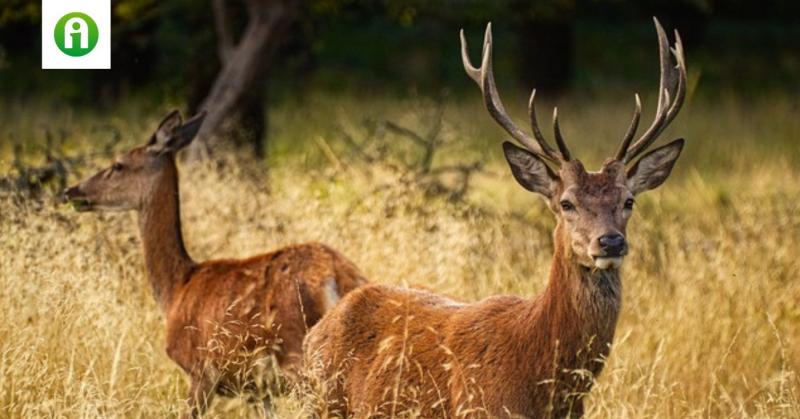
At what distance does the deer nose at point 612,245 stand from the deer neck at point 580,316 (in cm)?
15

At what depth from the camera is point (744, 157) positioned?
14914 millimetres

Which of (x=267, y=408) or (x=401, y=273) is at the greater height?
(x=401, y=273)

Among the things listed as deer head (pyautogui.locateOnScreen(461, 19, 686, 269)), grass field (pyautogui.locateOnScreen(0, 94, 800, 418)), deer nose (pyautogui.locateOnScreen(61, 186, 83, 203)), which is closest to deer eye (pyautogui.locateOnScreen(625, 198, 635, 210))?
deer head (pyautogui.locateOnScreen(461, 19, 686, 269))

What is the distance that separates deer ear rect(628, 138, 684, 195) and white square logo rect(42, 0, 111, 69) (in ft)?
13.2

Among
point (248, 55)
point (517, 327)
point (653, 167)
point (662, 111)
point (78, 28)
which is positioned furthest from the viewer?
point (248, 55)

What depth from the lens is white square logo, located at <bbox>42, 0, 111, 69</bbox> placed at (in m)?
9.04

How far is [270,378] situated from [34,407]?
1162 millimetres

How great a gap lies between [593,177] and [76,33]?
182 inches

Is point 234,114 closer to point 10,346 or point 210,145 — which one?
point 210,145

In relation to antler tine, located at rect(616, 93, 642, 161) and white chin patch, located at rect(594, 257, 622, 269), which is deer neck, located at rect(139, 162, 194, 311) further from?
white chin patch, located at rect(594, 257, 622, 269)

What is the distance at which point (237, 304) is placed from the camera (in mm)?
6906

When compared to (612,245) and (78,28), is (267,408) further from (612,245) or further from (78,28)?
(78,28)

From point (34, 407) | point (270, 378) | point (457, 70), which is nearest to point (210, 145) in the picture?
point (270, 378)

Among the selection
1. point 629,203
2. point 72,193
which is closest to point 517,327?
point 629,203
